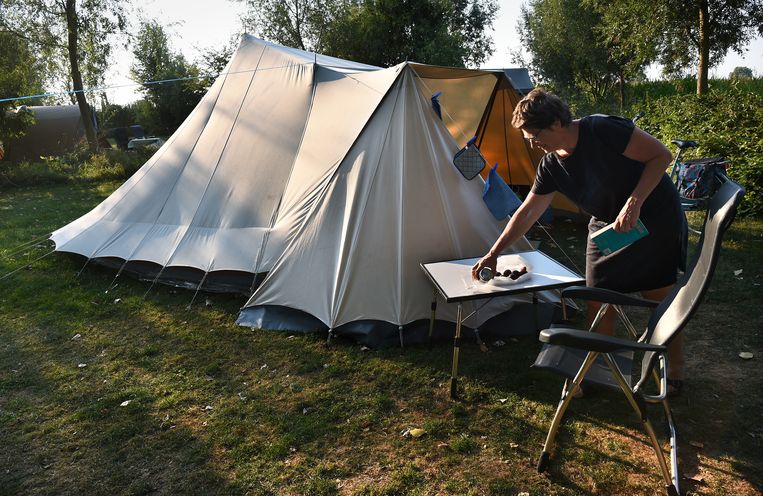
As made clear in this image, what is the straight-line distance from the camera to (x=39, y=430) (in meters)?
3.32

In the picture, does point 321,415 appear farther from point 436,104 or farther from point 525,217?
point 436,104

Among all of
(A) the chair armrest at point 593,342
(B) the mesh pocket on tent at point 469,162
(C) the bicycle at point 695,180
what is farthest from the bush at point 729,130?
(A) the chair armrest at point 593,342

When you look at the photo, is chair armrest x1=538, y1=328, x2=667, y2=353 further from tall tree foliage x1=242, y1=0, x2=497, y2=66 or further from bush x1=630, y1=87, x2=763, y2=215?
tall tree foliage x1=242, y1=0, x2=497, y2=66

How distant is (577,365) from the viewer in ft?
8.82

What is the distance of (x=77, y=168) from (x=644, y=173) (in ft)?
52.8

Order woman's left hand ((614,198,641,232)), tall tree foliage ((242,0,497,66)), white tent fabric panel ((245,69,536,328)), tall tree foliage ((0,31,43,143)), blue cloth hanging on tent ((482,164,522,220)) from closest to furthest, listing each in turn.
Answer: woman's left hand ((614,198,641,232))
white tent fabric panel ((245,69,536,328))
blue cloth hanging on tent ((482,164,522,220))
tall tree foliage ((0,31,43,143))
tall tree foliage ((242,0,497,66))

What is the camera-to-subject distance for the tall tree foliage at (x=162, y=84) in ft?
91.3

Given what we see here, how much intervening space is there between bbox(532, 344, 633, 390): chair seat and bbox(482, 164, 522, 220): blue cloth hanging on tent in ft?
5.70

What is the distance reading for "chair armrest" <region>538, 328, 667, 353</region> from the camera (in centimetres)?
224

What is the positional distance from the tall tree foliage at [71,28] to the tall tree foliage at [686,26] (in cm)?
1502

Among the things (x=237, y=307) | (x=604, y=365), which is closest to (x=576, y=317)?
(x=604, y=365)

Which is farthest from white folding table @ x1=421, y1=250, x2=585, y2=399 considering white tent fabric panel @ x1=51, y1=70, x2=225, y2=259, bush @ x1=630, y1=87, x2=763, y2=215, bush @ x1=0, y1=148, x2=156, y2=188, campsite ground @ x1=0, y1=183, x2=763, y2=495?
bush @ x1=0, y1=148, x2=156, y2=188

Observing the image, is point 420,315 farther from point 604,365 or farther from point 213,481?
point 213,481

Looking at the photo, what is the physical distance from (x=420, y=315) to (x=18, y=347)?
3.38m
